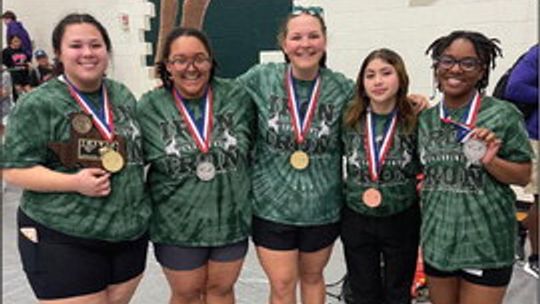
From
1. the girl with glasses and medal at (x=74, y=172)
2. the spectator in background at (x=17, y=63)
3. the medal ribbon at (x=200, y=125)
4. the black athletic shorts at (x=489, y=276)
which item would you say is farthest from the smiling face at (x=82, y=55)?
the spectator in background at (x=17, y=63)

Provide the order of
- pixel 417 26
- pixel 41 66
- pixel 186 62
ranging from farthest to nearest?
1. pixel 41 66
2. pixel 417 26
3. pixel 186 62

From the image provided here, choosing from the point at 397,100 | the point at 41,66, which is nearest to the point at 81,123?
the point at 397,100

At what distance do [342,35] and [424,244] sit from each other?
372 cm

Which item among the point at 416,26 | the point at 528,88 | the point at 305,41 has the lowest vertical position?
the point at 528,88

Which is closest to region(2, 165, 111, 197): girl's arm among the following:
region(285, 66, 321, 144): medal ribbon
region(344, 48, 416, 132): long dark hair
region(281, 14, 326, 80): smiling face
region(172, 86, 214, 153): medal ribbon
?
region(172, 86, 214, 153): medal ribbon

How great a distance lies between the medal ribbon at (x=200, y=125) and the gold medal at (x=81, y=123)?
392 mm

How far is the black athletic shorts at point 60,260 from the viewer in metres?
1.88

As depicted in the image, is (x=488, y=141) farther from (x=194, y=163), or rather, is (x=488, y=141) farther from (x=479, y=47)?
(x=194, y=163)

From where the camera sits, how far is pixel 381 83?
2137 mm

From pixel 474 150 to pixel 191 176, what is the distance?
3.67 ft

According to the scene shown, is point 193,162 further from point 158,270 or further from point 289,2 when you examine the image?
point 289,2

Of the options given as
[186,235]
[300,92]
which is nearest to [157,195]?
[186,235]

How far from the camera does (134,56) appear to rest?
24.5ft

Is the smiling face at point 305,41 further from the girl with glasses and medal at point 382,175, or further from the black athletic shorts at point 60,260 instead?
the black athletic shorts at point 60,260
